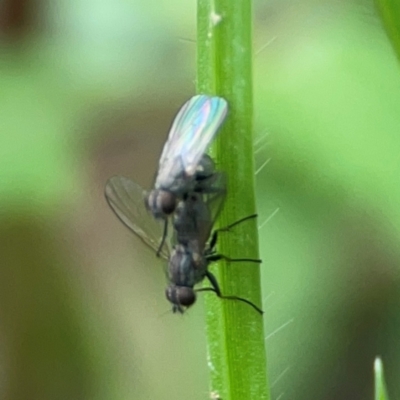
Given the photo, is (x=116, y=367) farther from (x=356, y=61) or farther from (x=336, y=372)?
(x=356, y=61)

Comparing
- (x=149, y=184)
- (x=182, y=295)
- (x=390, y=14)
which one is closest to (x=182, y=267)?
(x=182, y=295)

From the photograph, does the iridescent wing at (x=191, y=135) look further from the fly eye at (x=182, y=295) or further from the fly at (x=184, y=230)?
the fly eye at (x=182, y=295)

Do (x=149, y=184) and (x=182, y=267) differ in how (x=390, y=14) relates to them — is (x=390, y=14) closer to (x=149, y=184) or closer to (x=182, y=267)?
(x=182, y=267)

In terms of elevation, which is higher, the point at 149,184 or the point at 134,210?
the point at 149,184

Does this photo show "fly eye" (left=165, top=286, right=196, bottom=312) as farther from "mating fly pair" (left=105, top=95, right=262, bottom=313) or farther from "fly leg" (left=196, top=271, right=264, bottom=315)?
"fly leg" (left=196, top=271, right=264, bottom=315)

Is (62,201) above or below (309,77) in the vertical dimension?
below

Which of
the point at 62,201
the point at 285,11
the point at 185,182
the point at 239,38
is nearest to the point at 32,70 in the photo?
the point at 62,201

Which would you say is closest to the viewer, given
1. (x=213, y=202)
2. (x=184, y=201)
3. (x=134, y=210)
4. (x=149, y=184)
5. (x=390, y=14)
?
(x=390, y=14)

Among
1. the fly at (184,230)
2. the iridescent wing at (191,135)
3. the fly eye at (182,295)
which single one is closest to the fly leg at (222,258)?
the fly at (184,230)
